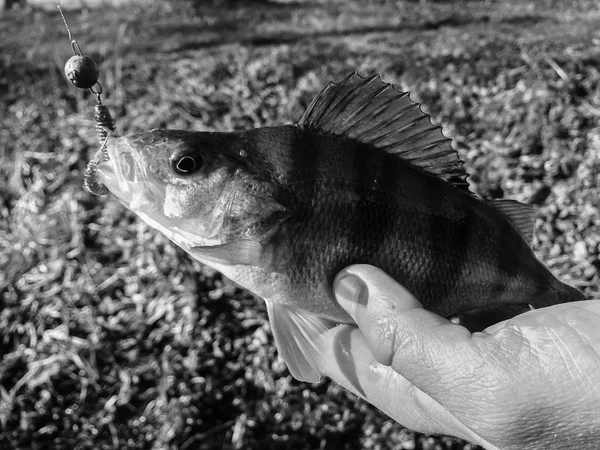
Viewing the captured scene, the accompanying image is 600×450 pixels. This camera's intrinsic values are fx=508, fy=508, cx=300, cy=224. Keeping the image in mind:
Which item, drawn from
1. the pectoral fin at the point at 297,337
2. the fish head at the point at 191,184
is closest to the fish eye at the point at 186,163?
the fish head at the point at 191,184

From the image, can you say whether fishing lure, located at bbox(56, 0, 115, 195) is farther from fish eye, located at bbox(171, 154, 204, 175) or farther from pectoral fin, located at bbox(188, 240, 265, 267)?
pectoral fin, located at bbox(188, 240, 265, 267)

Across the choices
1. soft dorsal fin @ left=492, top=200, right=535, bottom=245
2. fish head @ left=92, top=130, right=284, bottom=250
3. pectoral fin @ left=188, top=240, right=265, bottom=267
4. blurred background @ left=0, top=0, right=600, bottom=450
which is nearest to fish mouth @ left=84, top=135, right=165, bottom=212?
fish head @ left=92, top=130, right=284, bottom=250

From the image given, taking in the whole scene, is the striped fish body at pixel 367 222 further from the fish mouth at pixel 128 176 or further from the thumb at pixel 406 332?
the fish mouth at pixel 128 176

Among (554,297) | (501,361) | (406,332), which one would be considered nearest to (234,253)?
(406,332)

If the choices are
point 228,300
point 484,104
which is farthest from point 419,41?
point 228,300

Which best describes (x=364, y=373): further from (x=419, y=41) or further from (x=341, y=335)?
(x=419, y=41)

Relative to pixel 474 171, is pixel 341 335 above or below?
below

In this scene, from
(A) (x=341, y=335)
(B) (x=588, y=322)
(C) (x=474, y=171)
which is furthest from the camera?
(C) (x=474, y=171)
